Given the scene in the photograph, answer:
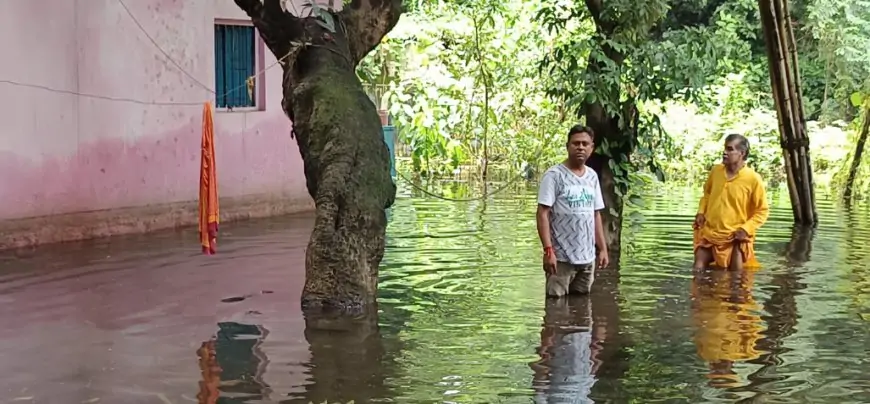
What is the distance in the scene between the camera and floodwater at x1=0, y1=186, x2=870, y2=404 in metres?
6.57

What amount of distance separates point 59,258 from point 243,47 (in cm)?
532

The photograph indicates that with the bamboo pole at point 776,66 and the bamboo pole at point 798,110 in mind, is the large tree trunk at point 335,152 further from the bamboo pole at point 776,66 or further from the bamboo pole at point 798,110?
the bamboo pole at point 798,110

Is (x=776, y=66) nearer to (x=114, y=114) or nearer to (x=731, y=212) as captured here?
(x=731, y=212)

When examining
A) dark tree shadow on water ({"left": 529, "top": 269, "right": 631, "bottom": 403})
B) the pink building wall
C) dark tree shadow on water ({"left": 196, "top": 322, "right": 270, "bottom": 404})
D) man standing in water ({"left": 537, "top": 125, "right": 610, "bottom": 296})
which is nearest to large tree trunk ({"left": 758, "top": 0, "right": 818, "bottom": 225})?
dark tree shadow on water ({"left": 529, "top": 269, "right": 631, "bottom": 403})

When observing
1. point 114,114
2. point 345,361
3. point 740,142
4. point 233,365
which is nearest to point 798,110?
point 740,142

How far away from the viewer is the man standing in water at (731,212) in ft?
33.3

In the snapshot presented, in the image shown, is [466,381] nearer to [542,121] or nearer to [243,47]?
[243,47]

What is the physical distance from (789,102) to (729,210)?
15.4ft

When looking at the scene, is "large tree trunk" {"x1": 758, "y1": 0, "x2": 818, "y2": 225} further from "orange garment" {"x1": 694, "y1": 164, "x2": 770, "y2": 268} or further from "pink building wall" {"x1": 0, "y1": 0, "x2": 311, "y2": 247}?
"pink building wall" {"x1": 0, "y1": 0, "x2": 311, "y2": 247}

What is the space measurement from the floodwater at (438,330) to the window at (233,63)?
3.35 m

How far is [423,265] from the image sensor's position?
37.3 feet

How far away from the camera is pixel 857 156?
742 inches

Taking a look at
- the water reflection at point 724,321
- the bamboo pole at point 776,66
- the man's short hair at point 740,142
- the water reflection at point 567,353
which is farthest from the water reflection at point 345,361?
the bamboo pole at point 776,66

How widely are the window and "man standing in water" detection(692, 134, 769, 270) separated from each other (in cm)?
742
